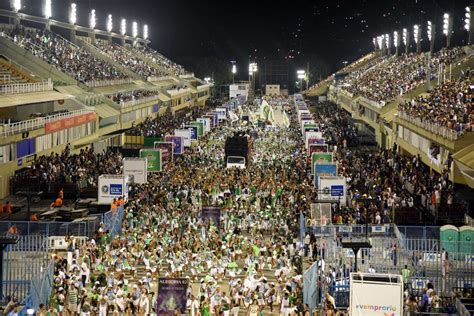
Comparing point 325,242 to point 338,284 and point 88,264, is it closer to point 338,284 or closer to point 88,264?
point 338,284

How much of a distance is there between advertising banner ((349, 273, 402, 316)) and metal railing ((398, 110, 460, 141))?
67.3ft

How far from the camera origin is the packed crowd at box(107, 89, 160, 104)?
7622 cm

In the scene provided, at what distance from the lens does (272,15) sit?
613ft

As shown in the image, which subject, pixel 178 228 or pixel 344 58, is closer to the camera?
pixel 178 228

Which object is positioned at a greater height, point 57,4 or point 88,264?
point 57,4

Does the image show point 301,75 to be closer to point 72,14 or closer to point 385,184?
point 72,14

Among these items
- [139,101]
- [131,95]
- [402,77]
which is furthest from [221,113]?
[402,77]

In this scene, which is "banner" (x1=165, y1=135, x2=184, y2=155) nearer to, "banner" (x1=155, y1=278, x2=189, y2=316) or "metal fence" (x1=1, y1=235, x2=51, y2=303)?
"metal fence" (x1=1, y1=235, x2=51, y2=303)

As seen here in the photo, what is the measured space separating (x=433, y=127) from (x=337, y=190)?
7.54 metres

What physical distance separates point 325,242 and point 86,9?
3596 inches

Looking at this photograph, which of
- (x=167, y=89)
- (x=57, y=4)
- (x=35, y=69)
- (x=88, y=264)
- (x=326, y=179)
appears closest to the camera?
(x=88, y=264)

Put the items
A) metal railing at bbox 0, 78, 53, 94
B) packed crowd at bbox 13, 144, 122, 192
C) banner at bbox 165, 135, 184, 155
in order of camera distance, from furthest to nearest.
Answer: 1. banner at bbox 165, 135, 184, 155
2. metal railing at bbox 0, 78, 53, 94
3. packed crowd at bbox 13, 144, 122, 192

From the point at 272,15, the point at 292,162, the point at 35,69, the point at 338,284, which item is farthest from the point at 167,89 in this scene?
the point at 338,284

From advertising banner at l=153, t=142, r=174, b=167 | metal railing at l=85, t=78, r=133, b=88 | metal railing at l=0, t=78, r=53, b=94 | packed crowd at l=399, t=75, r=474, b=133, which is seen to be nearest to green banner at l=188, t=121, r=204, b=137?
metal railing at l=85, t=78, r=133, b=88
